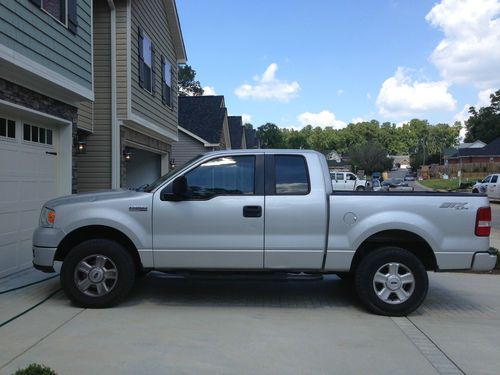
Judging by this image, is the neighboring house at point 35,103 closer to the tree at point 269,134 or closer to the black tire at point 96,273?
the black tire at point 96,273

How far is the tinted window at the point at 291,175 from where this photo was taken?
6133mm

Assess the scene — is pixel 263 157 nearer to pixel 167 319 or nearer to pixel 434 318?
pixel 167 319

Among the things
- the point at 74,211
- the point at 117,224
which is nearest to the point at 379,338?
the point at 117,224

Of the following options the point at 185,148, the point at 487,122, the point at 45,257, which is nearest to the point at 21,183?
the point at 45,257

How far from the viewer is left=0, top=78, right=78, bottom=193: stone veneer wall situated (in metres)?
7.33

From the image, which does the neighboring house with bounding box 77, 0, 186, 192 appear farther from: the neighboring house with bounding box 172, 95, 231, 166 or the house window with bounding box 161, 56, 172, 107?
the neighboring house with bounding box 172, 95, 231, 166

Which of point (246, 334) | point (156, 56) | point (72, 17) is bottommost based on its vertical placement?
point (246, 334)

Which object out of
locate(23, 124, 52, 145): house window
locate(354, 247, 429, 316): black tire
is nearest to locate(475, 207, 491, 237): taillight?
locate(354, 247, 429, 316): black tire

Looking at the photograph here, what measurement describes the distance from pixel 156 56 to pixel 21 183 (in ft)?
26.6

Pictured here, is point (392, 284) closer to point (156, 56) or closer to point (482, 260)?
point (482, 260)

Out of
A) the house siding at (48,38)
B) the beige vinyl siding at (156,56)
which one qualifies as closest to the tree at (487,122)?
the beige vinyl siding at (156,56)

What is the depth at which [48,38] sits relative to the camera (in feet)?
26.6

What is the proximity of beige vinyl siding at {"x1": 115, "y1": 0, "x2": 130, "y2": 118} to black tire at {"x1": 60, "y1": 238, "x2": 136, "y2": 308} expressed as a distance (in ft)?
22.5

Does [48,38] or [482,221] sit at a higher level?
[48,38]
